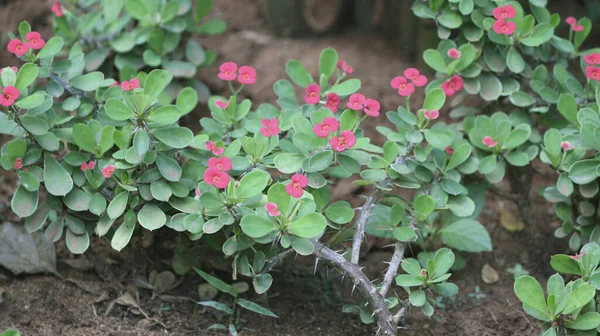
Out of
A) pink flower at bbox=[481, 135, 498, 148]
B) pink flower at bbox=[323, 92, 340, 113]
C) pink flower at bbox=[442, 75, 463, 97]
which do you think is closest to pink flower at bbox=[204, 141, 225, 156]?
pink flower at bbox=[323, 92, 340, 113]

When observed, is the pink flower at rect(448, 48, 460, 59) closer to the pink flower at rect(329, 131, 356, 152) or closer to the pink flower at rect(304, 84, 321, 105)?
the pink flower at rect(304, 84, 321, 105)

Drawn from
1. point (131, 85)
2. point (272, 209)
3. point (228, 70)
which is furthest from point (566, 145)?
point (131, 85)

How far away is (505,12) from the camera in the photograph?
3.25 meters

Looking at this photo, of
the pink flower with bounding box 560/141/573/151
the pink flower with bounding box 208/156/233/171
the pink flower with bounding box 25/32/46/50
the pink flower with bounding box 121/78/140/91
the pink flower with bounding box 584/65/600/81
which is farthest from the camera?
the pink flower with bounding box 584/65/600/81

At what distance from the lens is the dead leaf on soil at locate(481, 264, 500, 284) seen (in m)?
3.50

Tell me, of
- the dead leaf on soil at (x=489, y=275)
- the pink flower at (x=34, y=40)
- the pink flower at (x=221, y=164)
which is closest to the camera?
the pink flower at (x=221, y=164)

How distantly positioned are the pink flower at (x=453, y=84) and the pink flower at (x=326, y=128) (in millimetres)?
742

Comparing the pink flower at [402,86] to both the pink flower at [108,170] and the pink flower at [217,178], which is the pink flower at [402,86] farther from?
the pink flower at [108,170]

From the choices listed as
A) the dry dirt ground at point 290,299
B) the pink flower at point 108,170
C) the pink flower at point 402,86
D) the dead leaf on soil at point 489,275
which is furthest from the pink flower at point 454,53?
the pink flower at point 108,170

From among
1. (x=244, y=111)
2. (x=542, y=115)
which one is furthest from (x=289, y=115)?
(x=542, y=115)

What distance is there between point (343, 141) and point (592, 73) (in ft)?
4.11

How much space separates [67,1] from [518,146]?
2.42m

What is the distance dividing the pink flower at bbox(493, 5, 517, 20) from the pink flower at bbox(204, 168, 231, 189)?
57.2 inches

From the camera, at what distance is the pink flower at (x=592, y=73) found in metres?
3.22
